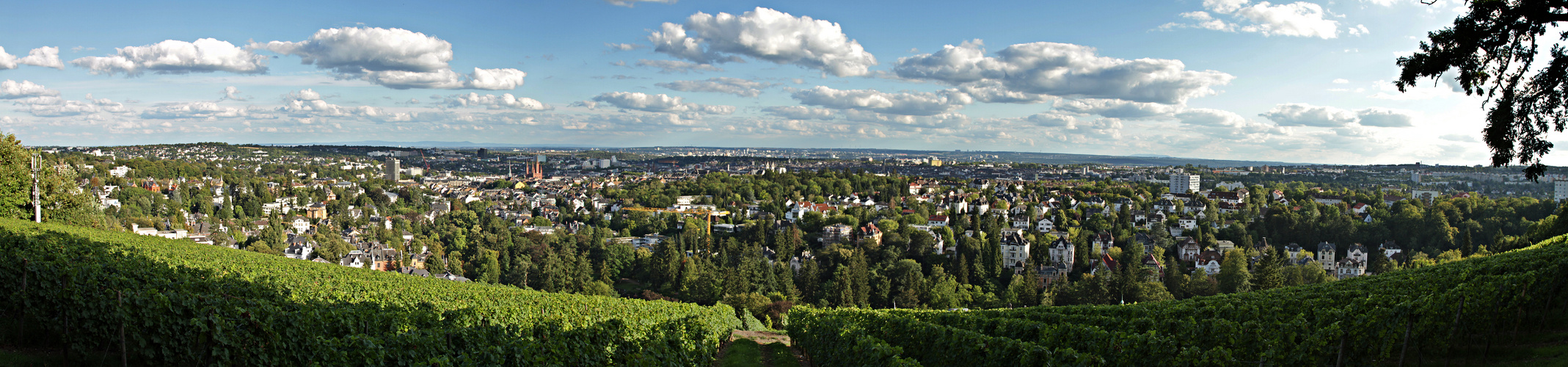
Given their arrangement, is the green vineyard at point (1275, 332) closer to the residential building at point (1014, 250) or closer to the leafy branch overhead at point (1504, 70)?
the leafy branch overhead at point (1504, 70)

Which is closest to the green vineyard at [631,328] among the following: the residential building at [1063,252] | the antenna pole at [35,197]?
the antenna pole at [35,197]

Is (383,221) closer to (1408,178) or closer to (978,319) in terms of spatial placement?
(978,319)

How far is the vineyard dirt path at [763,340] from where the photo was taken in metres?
A: 21.2

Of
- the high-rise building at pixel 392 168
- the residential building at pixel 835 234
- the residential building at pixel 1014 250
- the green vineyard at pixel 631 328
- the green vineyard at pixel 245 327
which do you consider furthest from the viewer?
the high-rise building at pixel 392 168

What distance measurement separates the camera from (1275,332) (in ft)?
37.8

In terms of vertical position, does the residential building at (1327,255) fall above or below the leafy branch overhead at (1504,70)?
below

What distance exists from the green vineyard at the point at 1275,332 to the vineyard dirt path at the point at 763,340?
5.24 m

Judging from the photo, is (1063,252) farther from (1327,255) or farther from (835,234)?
(1327,255)

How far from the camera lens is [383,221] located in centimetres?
9188

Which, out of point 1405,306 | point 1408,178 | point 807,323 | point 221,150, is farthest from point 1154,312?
point 221,150

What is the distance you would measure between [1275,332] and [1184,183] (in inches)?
6806

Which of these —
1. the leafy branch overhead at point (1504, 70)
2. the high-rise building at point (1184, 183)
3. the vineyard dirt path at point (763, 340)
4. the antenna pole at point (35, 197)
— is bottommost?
the vineyard dirt path at point (763, 340)

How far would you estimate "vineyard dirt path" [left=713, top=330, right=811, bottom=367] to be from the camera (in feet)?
69.5

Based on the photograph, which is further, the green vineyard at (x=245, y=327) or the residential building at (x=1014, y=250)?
the residential building at (x=1014, y=250)
